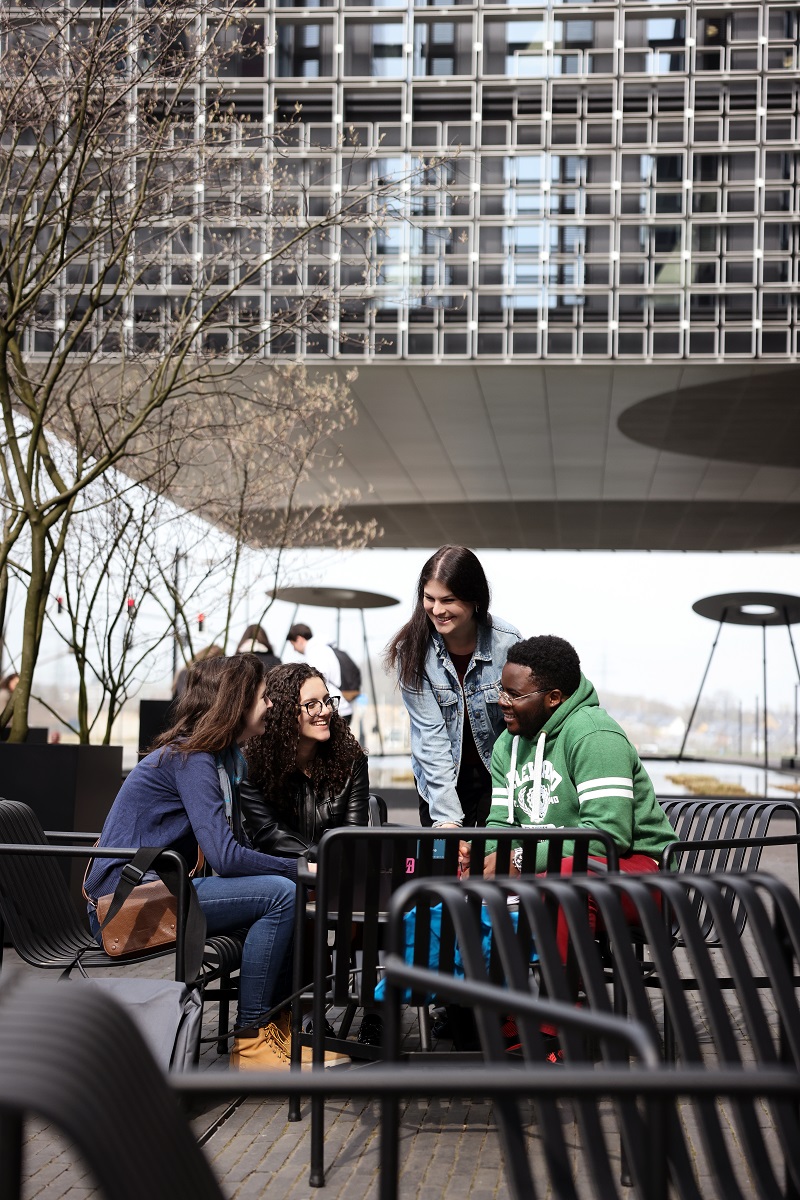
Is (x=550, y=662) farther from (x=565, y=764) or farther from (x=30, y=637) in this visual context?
(x=30, y=637)

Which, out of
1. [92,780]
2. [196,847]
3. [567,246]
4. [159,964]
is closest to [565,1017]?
[196,847]

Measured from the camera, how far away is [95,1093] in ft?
3.95

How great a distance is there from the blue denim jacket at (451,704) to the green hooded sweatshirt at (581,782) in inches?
20.3

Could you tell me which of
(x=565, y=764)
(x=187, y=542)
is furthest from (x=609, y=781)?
(x=187, y=542)

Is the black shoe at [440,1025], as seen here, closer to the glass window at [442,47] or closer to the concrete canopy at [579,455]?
the concrete canopy at [579,455]

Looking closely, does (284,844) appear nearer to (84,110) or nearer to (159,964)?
(159,964)

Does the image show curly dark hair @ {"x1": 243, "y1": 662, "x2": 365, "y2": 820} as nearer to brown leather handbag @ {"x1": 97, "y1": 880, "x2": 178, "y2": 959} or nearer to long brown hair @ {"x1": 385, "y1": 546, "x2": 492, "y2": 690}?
long brown hair @ {"x1": 385, "y1": 546, "x2": 492, "y2": 690}

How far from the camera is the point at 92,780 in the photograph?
783 centimetres

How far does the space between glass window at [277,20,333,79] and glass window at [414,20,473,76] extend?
93cm

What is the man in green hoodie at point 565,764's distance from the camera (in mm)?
4191

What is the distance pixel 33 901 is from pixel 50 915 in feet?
0.54

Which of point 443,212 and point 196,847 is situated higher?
point 443,212

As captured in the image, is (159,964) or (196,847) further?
(159,964)

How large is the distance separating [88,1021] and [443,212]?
13208mm
